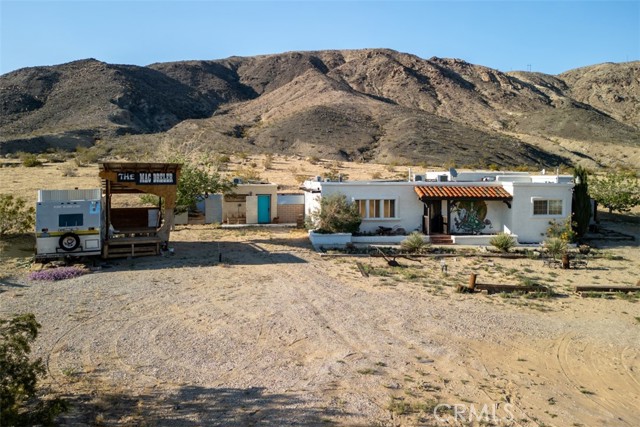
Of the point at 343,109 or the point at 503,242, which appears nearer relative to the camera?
the point at 503,242

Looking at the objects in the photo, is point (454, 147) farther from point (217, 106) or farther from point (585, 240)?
point (217, 106)

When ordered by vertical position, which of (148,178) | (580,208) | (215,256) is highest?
(148,178)

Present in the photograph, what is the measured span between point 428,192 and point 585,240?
30.7ft

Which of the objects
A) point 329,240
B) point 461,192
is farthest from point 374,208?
point 461,192

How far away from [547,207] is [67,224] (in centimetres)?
2208

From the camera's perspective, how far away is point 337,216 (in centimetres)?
2330

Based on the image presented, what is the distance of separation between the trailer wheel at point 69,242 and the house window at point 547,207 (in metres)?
21.2

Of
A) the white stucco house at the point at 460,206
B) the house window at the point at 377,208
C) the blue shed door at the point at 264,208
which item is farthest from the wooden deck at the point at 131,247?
the house window at the point at 377,208

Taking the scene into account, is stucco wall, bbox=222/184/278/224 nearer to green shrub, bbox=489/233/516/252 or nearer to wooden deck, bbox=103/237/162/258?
wooden deck, bbox=103/237/162/258

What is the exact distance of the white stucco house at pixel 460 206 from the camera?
24.7m

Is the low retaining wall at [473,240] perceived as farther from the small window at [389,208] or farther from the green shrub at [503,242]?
the small window at [389,208]
